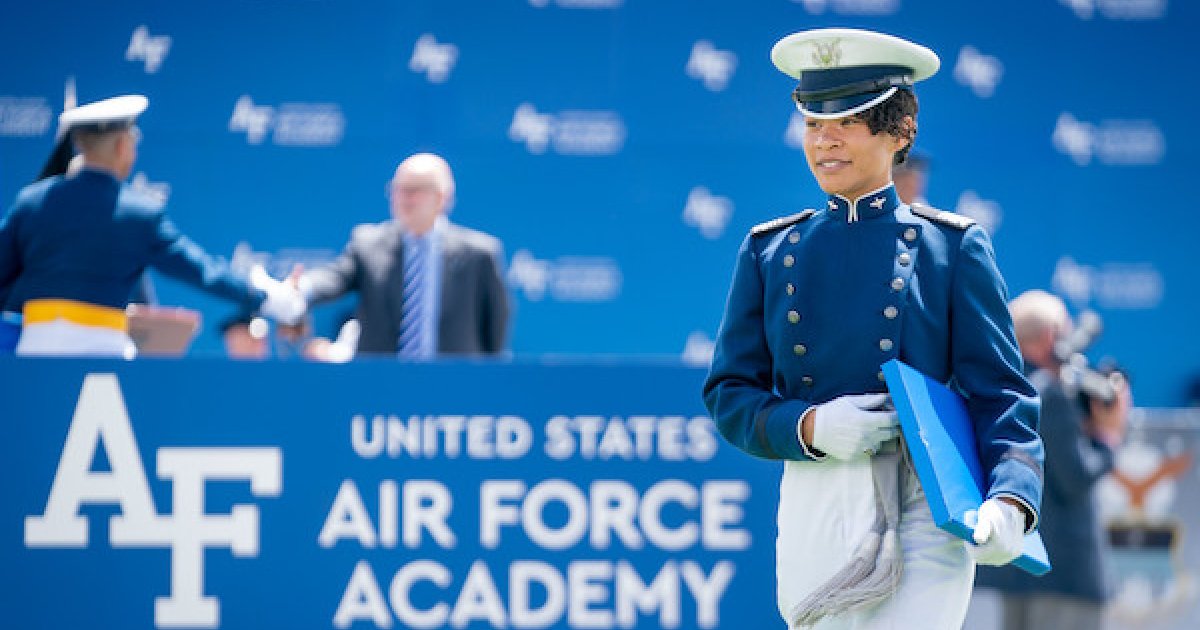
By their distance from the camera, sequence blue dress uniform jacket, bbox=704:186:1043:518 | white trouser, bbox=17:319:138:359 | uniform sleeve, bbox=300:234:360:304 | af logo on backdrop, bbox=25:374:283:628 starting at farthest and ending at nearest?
uniform sleeve, bbox=300:234:360:304
white trouser, bbox=17:319:138:359
af logo on backdrop, bbox=25:374:283:628
blue dress uniform jacket, bbox=704:186:1043:518

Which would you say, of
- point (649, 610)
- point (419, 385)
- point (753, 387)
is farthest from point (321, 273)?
point (753, 387)

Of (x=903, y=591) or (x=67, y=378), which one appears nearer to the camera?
(x=903, y=591)

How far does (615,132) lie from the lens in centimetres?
997

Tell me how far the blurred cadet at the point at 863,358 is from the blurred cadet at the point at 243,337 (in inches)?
190

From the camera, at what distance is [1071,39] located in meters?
10.3

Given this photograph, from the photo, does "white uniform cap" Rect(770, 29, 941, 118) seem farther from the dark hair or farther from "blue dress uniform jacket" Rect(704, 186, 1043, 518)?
"blue dress uniform jacket" Rect(704, 186, 1043, 518)

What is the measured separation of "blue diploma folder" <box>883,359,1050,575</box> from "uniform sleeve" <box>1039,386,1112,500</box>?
3395mm

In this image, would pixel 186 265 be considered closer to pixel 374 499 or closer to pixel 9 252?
pixel 9 252

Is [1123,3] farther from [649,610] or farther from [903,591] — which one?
[903,591]

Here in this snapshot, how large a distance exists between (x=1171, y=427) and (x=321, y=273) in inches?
134

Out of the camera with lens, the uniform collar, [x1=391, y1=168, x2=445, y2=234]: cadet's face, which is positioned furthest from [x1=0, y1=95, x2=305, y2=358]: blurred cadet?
the uniform collar

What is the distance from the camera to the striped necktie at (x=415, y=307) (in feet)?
25.2

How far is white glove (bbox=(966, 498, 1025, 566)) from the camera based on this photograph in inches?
138

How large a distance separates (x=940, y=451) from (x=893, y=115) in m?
0.72
